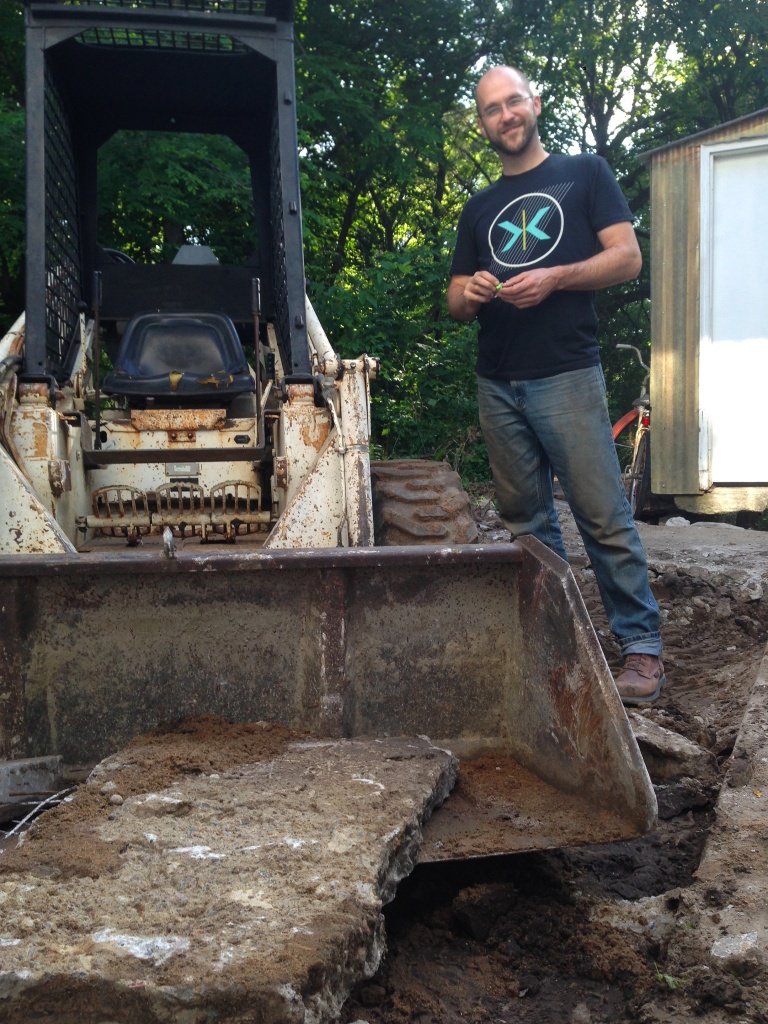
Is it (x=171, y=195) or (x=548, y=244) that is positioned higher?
(x=171, y=195)

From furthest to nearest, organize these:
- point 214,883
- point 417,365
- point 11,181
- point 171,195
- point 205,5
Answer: point 417,365
point 171,195
point 11,181
point 205,5
point 214,883

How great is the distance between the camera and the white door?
28.4 feet

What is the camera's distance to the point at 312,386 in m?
4.18

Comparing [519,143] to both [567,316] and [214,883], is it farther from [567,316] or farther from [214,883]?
[214,883]

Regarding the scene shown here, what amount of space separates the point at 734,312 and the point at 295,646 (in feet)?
22.3

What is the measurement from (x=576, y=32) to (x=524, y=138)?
14.6 metres

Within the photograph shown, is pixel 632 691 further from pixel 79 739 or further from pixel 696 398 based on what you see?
pixel 696 398

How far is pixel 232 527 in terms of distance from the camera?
168 inches

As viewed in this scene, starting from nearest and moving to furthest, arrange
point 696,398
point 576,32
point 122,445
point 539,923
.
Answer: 1. point 539,923
2. point 122,445
3. point 696,398
4. point 576,32

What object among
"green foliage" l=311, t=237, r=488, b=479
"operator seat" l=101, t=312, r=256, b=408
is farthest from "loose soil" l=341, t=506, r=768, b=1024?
"green foliage" l=311, t=237, r=488, b=479

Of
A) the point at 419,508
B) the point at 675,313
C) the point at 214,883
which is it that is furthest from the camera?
the point at 675,313

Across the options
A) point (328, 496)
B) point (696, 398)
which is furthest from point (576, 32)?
point (328, 496)

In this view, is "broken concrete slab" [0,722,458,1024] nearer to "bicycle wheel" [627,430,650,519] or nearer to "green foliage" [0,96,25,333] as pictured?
"green foliage" [0,96,25,333]

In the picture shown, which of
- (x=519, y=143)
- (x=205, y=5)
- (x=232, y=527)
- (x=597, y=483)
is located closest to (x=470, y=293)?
(x=519, y=143)
